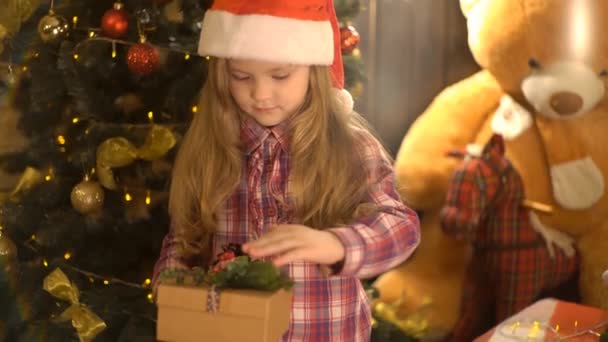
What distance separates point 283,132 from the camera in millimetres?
1482

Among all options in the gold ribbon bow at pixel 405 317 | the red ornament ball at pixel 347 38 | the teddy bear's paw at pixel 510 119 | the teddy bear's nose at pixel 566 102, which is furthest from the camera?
the gold ribbon bow at pixel 405 317

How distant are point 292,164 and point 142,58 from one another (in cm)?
57

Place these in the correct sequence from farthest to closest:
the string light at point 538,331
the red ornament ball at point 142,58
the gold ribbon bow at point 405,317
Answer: the gold ribbon bow at point 405,317
the red ornament ball at point 142,58
the string light at point 538,331

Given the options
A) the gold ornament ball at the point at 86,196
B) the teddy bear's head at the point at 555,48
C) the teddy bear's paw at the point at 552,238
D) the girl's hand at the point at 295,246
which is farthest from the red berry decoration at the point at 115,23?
the teddy bear's paw at the point at 552,238

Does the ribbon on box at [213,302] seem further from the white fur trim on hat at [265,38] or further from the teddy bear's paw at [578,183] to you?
the teddy bear's paw at [578,183]

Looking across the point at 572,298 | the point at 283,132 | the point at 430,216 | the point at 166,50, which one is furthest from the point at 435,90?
the point at 283,132

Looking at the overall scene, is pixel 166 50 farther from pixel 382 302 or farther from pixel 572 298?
pixel 572 298

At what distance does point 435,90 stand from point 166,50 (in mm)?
830

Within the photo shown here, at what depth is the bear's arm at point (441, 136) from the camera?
2264 millimetres

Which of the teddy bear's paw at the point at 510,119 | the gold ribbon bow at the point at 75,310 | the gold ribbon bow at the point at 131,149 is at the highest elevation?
the teddy bear's paw at the point at 510,119

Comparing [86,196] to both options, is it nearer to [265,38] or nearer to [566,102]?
[265,38]

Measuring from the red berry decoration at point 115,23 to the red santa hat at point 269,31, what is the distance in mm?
506

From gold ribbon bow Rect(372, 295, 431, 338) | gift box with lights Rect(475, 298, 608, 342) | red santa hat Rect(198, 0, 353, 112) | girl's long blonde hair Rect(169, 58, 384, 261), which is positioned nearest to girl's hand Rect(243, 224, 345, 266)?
girl's long blonde hair Rect(169, 58, 384, 261)

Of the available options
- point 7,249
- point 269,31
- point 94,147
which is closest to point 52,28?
point 94,147
